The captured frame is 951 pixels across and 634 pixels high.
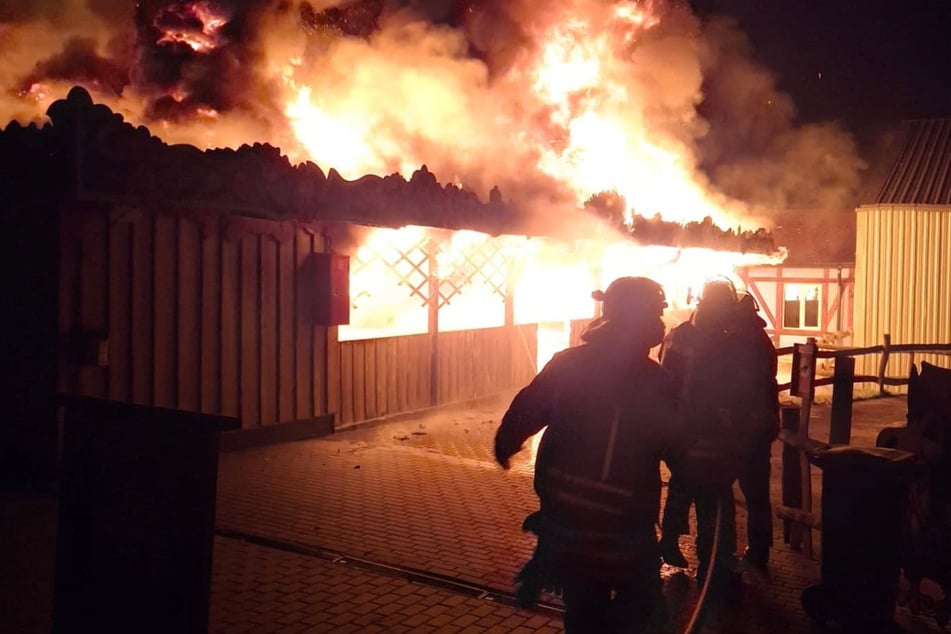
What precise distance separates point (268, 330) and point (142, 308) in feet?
5.62

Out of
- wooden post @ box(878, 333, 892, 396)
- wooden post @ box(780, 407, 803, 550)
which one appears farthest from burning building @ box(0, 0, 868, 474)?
wooden post @ box(780, 407, 803, 550)

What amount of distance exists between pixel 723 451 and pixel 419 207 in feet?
18.8

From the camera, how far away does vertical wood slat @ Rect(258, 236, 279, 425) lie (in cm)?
945

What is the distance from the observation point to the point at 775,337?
24281mm

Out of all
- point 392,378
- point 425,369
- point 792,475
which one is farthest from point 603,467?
point 425,369

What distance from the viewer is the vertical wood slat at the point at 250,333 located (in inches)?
363

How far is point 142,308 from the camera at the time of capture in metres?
8.10

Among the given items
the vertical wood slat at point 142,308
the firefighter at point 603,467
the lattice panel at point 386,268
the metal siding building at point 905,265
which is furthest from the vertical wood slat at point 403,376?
the metal siding building at point 905,265

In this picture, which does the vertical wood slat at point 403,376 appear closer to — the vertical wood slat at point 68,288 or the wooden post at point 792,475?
the vertical wood slat at point 68,288

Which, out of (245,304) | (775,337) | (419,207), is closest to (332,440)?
(245,304)

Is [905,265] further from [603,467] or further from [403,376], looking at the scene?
[603,467]

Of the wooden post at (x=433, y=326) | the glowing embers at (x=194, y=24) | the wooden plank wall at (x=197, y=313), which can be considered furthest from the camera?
the glowing embers at (x=194, y=24)

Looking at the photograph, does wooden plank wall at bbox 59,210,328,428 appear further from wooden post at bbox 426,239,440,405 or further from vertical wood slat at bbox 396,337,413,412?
wooden post at bbox 426,239,440,405

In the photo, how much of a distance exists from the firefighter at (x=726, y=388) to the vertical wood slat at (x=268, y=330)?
5.47 m
